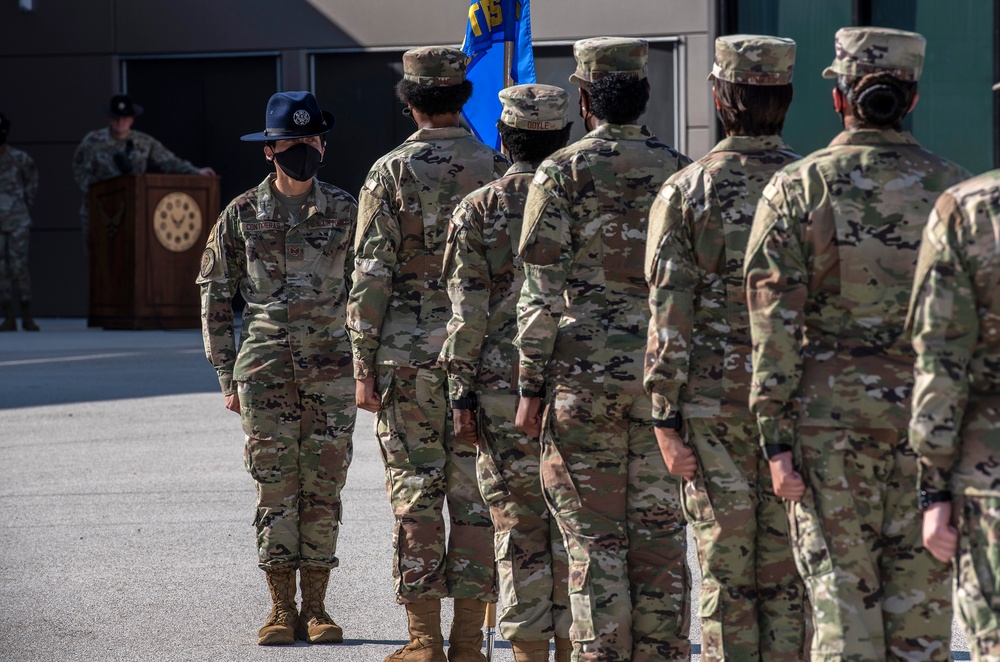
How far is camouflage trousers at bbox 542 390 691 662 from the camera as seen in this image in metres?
4.61

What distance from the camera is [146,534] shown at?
25.9 ft

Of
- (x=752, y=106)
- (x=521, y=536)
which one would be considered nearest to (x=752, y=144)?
(x=752, y=106)

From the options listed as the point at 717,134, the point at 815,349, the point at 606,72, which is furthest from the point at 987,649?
the point at 717,134

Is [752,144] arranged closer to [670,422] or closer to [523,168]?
[670,422]

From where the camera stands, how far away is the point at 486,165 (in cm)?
566

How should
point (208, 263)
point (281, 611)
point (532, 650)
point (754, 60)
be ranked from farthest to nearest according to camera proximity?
point (208, 263)
point (281, 611)
point (532, 650)
point (754, 60)

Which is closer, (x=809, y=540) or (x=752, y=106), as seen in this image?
(x=809, y=540)

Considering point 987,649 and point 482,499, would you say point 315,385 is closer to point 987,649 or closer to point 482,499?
point 482,499

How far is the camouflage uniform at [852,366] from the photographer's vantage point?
12.4ft

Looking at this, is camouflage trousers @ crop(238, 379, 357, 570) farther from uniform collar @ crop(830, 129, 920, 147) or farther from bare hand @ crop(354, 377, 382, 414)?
uniform collar @ crop(830, 129, 920, 147)

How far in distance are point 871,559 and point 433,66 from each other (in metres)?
2.64

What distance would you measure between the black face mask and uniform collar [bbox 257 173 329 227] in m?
0.09

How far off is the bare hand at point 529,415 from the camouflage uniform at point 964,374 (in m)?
1.59

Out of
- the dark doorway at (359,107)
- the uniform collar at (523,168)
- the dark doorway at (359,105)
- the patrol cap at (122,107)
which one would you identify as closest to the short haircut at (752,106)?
the uniform collar at (523,168)
